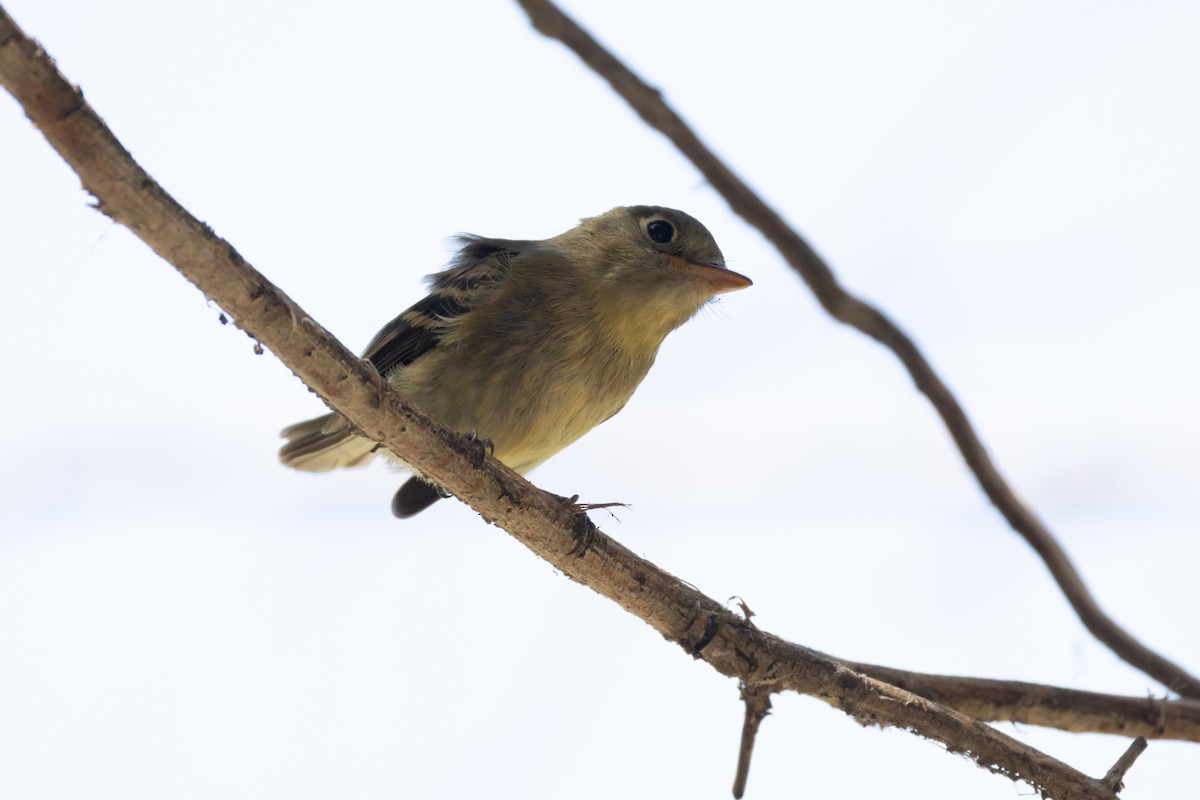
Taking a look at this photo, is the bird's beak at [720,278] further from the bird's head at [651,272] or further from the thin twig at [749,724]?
the thin twig at [749,724]

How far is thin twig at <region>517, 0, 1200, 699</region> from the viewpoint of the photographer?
2.90 m

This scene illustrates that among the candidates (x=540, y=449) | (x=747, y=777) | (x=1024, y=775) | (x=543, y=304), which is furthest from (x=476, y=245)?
(x=1024, y=775)

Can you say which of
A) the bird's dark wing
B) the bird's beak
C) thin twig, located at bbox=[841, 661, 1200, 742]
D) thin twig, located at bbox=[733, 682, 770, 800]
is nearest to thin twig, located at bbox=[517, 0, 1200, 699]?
thin twig, located at bbox=[841, 661, 1200, 742]

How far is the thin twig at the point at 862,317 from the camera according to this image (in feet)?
9.50

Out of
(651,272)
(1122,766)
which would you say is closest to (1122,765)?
(1122,766)

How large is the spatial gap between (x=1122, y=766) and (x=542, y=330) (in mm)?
2251

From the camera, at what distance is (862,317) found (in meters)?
3.37

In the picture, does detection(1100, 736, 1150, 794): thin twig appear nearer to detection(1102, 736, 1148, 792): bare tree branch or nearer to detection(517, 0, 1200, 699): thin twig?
detection(1102, 736, 1148, 792): bare tree branch

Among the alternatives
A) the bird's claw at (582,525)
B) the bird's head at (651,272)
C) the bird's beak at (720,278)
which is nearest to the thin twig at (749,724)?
the bird's claw at (582,525)

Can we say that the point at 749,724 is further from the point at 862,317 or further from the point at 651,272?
the point at 651,272

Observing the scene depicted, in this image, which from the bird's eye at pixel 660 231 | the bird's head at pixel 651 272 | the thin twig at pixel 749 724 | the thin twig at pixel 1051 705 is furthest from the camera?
the bird's eye at pixel 660 231

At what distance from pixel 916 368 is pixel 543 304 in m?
1.36

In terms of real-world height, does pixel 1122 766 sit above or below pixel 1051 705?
below

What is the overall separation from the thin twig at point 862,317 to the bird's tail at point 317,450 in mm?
2211
